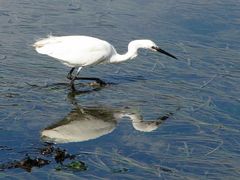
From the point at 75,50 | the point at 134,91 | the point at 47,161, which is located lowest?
the point at 134,91

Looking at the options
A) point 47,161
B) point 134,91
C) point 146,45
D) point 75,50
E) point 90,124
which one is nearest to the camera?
point 47,161

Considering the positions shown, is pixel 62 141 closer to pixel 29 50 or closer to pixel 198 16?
pixel 29 50

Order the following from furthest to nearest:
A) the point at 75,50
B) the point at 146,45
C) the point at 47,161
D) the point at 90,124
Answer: the point at 146,45, the point at 75,50, the point at 90,124, the point at 47,161

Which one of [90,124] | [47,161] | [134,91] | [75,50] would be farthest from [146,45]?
[47,161]

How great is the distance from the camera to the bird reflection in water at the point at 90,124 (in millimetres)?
8510

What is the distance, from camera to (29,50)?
12.2 m

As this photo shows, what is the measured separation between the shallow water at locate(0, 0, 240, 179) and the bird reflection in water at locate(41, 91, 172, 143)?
4 centimetres

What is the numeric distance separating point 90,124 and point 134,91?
1.73m

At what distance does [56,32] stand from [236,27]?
12.5 feet

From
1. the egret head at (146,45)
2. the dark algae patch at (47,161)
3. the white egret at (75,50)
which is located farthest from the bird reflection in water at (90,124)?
the egret head at (146,45)

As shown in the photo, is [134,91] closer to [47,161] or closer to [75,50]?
[75,50]

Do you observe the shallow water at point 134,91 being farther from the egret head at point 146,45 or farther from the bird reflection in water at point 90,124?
the egret head at point 146,45

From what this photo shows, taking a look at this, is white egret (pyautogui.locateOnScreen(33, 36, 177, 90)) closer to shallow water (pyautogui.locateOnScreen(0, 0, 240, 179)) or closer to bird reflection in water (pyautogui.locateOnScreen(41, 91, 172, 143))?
shallow water (pyautogui.locateOnScreen(0, 0, 240, 179))

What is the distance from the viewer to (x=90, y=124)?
917cm
